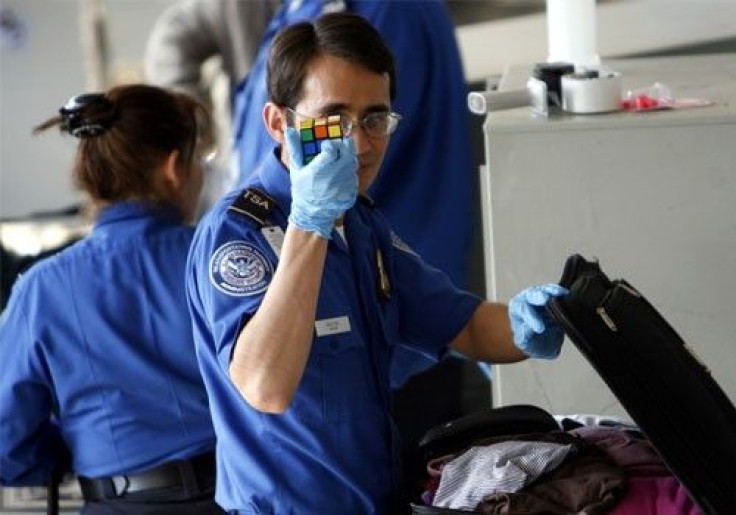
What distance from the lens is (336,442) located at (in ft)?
4.86

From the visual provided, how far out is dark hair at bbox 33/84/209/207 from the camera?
80.1 inches

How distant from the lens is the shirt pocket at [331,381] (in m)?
1.47

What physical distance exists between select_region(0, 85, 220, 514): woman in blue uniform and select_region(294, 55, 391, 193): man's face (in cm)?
54

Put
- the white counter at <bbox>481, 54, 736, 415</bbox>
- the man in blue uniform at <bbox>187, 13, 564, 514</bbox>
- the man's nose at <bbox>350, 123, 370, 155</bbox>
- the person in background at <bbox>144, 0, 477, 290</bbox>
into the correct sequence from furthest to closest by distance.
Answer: the person in background at <bbox>144, 0, 477, 290</bbox> → the white counter at <bbox>481, 54, 736, 415</bbox> → the man's nose at <bbox>350, 123, 370, 155</bbox> → the man in blue uniform at <bbox>187, 13, 564, 514</bbox>

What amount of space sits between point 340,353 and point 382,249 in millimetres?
209

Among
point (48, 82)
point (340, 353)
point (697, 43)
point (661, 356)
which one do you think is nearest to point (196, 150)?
point (340, 353)

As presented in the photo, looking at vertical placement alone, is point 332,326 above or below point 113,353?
above

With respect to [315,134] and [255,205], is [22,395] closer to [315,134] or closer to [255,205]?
[255,205]

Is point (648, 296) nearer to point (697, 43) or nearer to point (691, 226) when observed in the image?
point (691, 226)

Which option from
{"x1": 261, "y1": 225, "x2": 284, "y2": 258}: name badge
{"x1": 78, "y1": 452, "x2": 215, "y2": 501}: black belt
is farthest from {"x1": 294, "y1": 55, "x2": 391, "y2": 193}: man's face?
{"x1": 78, "y1": 452, "x2": 215, "y2": 501}: black belt

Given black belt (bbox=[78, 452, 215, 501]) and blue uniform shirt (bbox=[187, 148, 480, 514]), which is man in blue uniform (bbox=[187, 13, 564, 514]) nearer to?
blue uniform shirt (bbox=[187, 148, 480, 514])

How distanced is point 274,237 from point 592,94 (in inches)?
22.6

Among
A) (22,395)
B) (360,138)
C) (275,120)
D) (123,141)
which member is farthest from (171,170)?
(360,138)

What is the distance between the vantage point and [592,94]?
182cm
